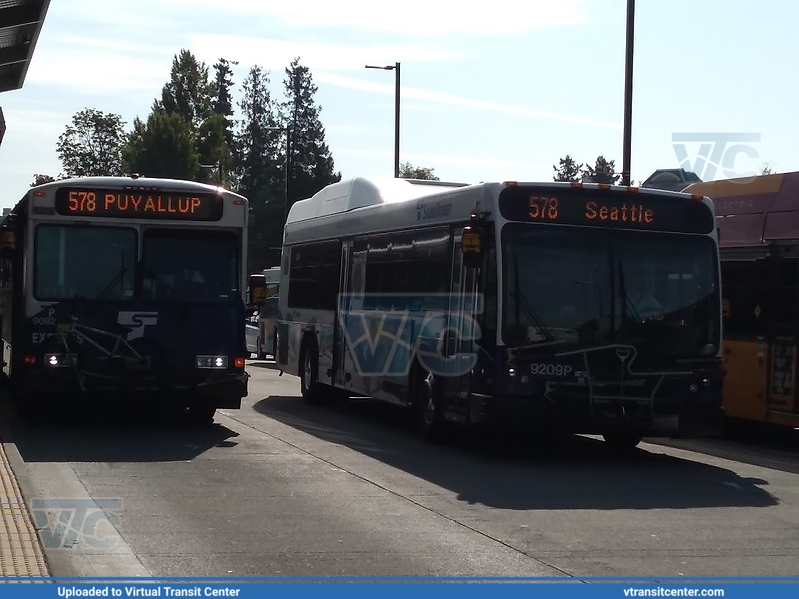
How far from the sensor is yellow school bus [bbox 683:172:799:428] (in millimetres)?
15734

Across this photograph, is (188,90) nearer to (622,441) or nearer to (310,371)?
(310,371)

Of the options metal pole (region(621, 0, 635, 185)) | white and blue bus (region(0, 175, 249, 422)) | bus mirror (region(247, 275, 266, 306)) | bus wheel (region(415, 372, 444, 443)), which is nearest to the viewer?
bus wheel (region(415, 372, 444, 443))

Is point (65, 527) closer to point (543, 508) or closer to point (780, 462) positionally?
point (543, 508)

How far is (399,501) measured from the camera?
1091 cm

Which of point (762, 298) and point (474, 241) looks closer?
point (474, 241)

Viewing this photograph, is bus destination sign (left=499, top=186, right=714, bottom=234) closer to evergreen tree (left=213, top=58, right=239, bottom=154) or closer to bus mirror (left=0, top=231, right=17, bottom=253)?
bus mirror (left=0, top=231, right=17, bottom=253)

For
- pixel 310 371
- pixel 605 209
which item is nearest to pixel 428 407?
pixel 605 209

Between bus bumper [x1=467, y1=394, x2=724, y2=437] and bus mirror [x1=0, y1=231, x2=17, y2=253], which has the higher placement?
bus mirror [x1=0, y1=231, x2=17, y2=253]

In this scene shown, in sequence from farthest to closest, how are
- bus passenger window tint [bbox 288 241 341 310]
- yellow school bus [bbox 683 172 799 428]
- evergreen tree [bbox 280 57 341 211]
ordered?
evergreen tree [bbox 280 57 341 211], bus passenger window tint [bbox 288 241 341 310], yellow school bus [bbox 683 172 799 428]

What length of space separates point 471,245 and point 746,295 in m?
4.76

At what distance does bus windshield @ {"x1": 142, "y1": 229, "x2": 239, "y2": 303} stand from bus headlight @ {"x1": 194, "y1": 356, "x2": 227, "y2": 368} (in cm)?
70

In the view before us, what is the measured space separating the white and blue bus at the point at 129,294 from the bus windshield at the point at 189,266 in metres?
0.01

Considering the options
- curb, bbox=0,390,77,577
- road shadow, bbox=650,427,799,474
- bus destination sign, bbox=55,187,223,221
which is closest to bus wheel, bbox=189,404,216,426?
curb, bbox=0,390,77,577

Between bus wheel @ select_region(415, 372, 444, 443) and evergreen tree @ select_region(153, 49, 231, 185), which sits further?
evergreen tree @ select_region(153, 49, 231, 185)
